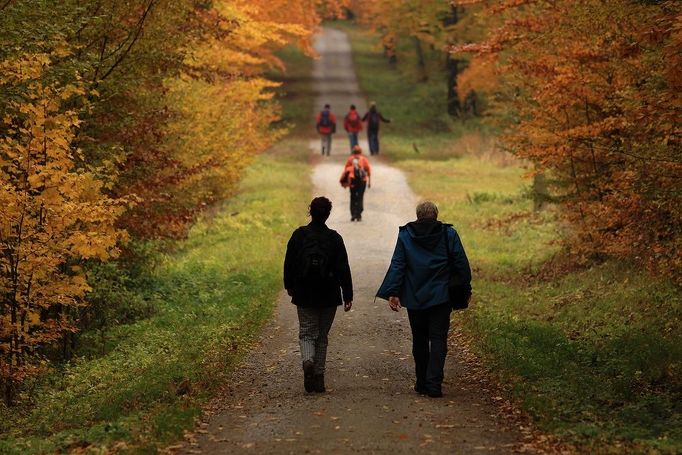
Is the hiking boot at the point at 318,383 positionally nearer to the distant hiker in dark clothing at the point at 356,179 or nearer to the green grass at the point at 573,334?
the green grass at the point at 573,334

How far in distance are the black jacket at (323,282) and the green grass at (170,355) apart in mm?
1372

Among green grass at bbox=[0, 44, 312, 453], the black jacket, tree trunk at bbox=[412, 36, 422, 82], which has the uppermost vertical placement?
tree trunk at bbox=[412, 36, 422, 82]

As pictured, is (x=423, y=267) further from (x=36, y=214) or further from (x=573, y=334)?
(x=36, y=214)

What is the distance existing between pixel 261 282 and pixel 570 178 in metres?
5.66

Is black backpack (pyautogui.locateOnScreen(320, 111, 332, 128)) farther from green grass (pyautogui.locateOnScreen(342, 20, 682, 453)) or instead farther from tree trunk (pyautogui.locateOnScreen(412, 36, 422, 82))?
tree trunk (pyautogui.locateOnScreen(412, 36, 422, 82))

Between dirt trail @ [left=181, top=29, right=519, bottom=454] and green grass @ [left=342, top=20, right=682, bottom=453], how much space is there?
0.59 meters

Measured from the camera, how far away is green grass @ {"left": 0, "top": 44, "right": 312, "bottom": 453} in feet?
30.6

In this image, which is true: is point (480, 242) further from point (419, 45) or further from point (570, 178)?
point (419, 45)

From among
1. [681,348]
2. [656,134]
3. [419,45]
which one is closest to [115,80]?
[656,134]

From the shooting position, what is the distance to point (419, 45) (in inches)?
2418

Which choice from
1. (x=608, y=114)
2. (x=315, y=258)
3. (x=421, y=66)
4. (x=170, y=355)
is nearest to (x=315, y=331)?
(x=315, y=258)

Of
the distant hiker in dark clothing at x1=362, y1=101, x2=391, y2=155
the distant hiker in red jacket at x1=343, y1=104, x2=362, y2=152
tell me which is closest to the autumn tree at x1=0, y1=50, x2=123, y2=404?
the distant hiker in red jacket at x1=343, y1=104, x2=362, y2=152

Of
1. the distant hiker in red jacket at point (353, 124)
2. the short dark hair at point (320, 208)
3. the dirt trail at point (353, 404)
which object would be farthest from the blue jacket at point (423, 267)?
the distant hiker in red jacket at point (353, 124)

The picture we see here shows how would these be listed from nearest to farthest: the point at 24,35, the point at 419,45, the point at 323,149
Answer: the point at 24,35 → the point at 323,149 → the point at 419,45
